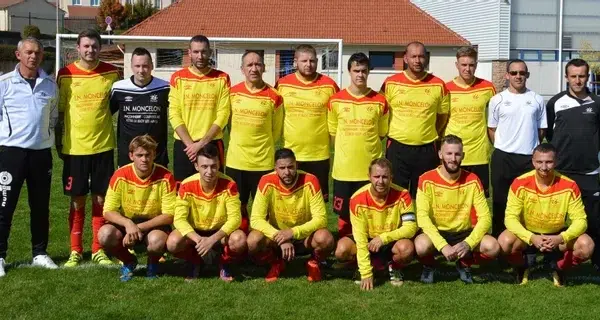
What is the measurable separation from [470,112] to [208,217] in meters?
2.32

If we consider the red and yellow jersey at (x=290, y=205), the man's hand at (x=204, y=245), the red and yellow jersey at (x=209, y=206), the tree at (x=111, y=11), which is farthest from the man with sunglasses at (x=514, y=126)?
the tree at (x=111, y=11)

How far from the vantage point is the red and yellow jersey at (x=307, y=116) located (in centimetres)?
586

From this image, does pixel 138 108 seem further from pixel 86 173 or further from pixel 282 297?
pixel 282 297

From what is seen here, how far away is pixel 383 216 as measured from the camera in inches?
212

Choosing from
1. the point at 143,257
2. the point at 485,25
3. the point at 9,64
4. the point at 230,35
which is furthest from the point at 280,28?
the point at 143,257

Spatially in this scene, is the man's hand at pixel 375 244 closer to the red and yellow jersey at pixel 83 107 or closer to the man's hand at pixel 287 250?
the man's hand at pixel 287 250

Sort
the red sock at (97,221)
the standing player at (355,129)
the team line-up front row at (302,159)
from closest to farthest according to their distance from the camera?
the team line-up front row at (302,159), the standing player at (355,129), the red sock at (97,221)

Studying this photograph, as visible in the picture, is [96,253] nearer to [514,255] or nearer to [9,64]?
[514,255]

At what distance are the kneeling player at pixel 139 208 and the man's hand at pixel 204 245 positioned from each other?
313mm

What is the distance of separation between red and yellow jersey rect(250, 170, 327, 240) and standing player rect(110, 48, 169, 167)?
1105mm

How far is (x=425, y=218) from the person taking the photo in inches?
210

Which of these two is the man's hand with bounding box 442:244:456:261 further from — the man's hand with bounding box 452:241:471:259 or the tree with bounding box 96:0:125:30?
the tree with bounding box 96:0:125:30

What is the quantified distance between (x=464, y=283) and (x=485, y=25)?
93.9ft

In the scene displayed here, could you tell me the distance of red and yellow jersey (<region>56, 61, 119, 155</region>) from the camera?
577cm
